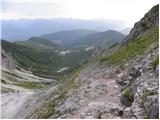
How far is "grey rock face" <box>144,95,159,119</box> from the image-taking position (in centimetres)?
2025

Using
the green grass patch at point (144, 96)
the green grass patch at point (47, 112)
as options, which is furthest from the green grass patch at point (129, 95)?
the green grass patch at point (47, 112)

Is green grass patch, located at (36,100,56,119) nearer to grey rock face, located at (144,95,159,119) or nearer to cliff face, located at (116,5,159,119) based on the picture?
cliff face, located at (116,5,159,119)

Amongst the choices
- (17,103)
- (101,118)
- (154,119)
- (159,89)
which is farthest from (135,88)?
(17,103)

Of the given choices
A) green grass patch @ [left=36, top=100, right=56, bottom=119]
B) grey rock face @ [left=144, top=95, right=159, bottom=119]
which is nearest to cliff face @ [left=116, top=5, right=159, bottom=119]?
grey rock face @ [left=144, top=95, right=159, bottom=119]

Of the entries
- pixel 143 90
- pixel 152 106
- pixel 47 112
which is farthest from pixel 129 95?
pixel 47 112

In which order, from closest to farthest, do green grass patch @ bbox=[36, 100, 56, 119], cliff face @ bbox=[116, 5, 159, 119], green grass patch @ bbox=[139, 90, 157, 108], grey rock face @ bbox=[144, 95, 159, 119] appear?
grey rock face @ bbox=[144, 95, 159, 119] < cliff face @ bbox=[116, 5, 159, 119] < green grass patch @ bbox=[139, 90, 157, 108] < green grass patch @ bbox=[36, 100, 56, 119]

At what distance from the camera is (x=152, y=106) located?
20938 millimetres

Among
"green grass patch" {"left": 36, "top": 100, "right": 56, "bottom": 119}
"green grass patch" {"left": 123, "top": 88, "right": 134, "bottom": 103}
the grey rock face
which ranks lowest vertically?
"green grass patch" {"left": 36, "top": 100, "right": 56, "bottom": 119}

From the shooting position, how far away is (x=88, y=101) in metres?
31.6

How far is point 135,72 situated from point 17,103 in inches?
2449

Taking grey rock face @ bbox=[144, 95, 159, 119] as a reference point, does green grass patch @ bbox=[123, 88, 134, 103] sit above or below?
below

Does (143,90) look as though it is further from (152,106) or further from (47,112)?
(47,112)

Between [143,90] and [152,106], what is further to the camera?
[143,90]

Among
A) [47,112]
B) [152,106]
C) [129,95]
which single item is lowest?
[47,112]
